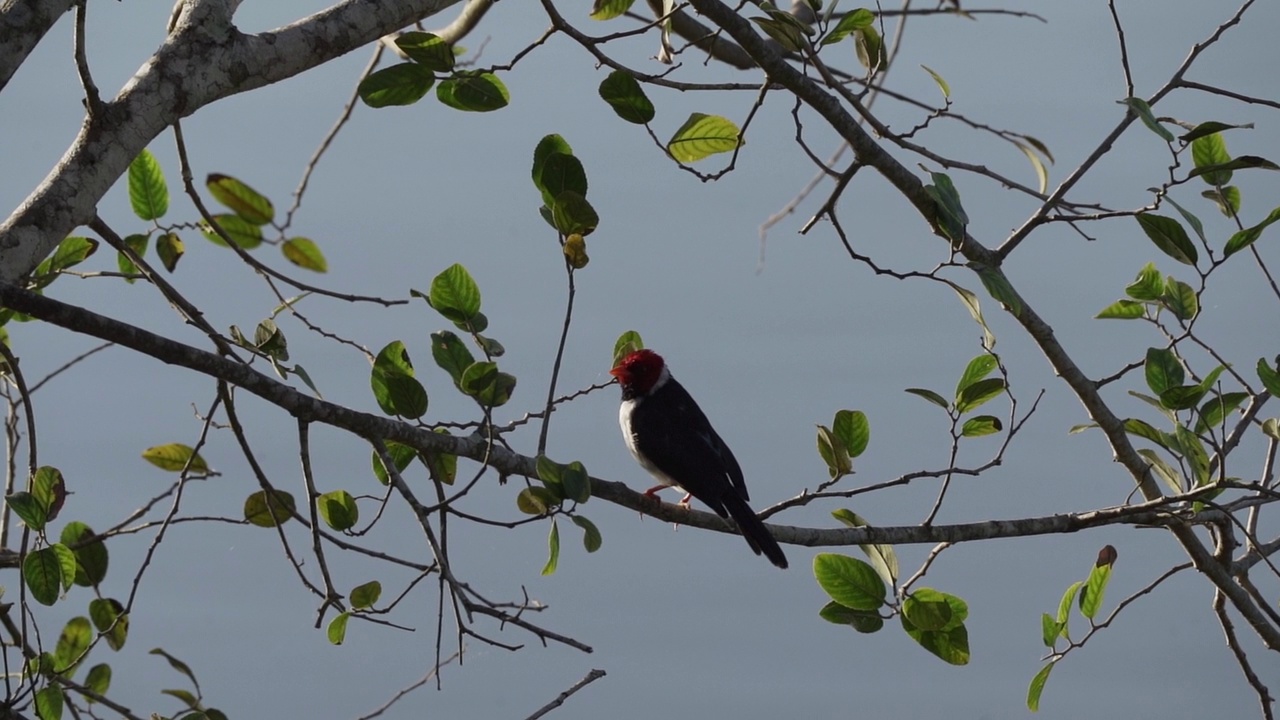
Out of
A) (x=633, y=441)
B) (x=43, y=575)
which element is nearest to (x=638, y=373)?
(x=633, y=441)

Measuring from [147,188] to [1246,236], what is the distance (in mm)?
2250

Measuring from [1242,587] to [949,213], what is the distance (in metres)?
1.57

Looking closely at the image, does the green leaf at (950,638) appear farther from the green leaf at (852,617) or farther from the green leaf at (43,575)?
the green leaf at (43,575)

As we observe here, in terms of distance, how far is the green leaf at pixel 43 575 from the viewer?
7.38 ft

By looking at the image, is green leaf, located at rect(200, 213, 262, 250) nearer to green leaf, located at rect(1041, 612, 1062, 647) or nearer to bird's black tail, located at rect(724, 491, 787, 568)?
bird's black tail, located at rect(724, 491, 787, 568)

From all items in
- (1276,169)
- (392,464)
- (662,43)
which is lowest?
(392,464)

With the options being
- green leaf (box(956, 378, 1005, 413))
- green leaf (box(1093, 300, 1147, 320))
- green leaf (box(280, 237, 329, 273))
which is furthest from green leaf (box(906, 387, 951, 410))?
green leaf (box(280, 237, 329, 273))

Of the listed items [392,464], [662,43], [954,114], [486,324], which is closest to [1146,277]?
[954,114]

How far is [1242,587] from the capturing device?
126 inches

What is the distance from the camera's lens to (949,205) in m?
2.36

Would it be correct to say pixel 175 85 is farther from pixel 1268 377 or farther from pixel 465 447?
pixel 1268 377

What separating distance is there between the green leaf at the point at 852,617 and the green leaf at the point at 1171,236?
3.13 feet

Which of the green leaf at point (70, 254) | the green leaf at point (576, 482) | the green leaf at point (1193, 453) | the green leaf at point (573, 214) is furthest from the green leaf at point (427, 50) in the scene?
the green leaf at point (1193, 453)

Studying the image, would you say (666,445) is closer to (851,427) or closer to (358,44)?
(851,427)
